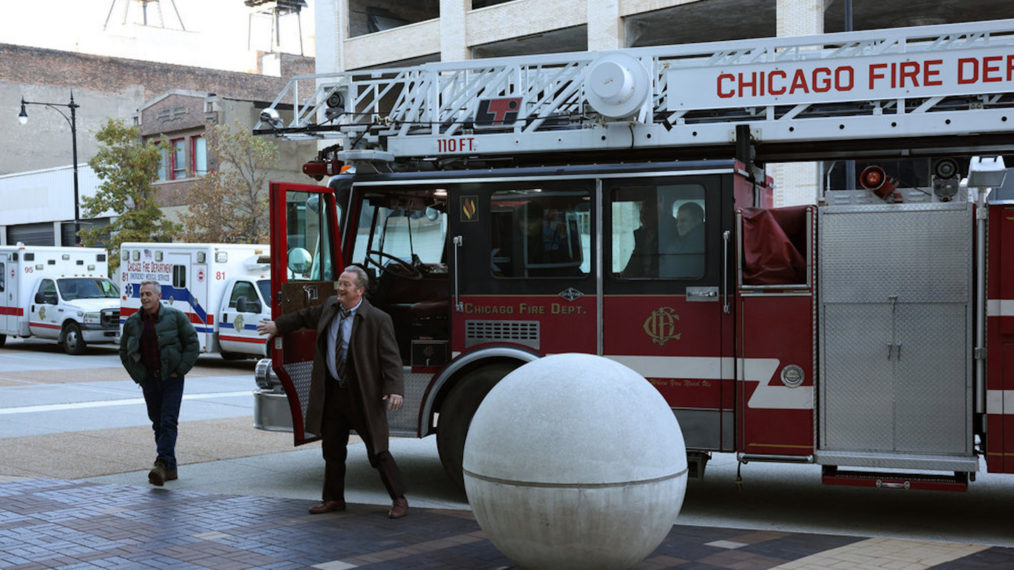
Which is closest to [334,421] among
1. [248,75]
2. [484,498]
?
[484,498]

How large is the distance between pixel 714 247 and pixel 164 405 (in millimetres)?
4939

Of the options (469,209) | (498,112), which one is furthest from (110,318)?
(469,209)

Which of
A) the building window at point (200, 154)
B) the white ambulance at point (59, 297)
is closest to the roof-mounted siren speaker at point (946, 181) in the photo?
the white ambulance at point (59, 297)

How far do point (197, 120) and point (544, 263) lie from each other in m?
36.0

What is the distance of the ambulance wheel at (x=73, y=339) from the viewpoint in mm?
26375

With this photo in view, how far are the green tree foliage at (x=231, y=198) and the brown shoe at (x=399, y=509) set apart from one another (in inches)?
1098

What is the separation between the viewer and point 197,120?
139 ft

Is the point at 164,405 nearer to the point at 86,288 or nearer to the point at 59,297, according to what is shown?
the point at 59,297

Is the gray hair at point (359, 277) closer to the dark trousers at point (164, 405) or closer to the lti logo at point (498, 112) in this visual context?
the lti logo at point (498, 112)

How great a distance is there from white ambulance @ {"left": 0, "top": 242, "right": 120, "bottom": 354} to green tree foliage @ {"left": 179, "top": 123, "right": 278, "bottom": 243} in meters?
6.30

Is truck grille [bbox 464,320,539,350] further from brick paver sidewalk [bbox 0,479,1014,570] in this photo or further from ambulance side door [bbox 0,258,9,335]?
ambulance side door [bbox 0,258,9,335]

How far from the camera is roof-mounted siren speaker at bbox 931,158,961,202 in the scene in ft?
26.6

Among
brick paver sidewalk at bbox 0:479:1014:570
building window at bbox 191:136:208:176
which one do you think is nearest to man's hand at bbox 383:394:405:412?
brick paver sidewalk at bbox 0:479:1014:570

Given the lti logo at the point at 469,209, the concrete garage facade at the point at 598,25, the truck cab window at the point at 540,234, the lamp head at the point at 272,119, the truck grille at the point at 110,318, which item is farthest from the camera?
the truck grille at the point at 110,318
